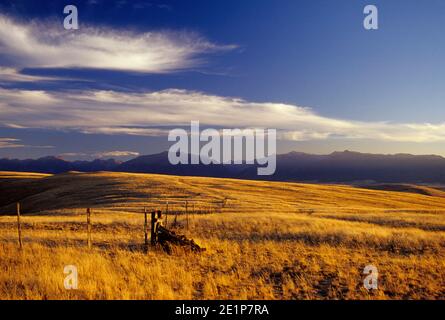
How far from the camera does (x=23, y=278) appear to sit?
1109 centimetres

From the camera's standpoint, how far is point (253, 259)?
52.1 ft

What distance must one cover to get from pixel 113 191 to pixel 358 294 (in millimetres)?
50037

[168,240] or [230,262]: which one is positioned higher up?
[168,240]

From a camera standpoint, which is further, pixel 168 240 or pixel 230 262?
pixel 168 240

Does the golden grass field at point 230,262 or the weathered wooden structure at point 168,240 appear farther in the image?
the weathered wooden structure at point 168,240

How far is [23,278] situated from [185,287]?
15.4 ft

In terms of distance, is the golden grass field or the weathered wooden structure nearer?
the golden grass field
